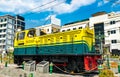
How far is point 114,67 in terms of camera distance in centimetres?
1441

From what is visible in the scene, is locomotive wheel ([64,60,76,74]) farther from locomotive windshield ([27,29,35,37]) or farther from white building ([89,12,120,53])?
white building ([89,12,120,53])

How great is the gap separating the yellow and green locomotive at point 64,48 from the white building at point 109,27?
3066 cm

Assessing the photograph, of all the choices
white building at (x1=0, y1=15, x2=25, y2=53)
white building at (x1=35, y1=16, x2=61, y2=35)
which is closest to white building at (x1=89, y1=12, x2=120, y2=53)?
white building at (x1=35, y1=16, x2=61, y2=35)

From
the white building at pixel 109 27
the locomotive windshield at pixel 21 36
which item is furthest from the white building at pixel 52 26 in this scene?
the locomotive windshield at pixel 21 36

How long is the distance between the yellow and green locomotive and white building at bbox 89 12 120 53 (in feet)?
101

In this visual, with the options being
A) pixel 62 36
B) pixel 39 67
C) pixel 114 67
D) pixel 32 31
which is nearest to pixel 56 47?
pixel 62 36

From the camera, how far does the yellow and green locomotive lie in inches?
561

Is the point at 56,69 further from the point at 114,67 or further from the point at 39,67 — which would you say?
the point at 114,67

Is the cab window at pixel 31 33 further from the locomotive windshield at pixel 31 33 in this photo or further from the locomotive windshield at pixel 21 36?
the locomotive windshield at pixel 21 36

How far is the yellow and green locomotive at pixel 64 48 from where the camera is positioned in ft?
46.7

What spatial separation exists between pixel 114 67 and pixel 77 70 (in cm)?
288

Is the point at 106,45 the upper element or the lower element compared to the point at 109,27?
lower

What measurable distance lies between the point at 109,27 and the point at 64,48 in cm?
3634

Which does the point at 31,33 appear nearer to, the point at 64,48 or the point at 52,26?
the point at 64,48
